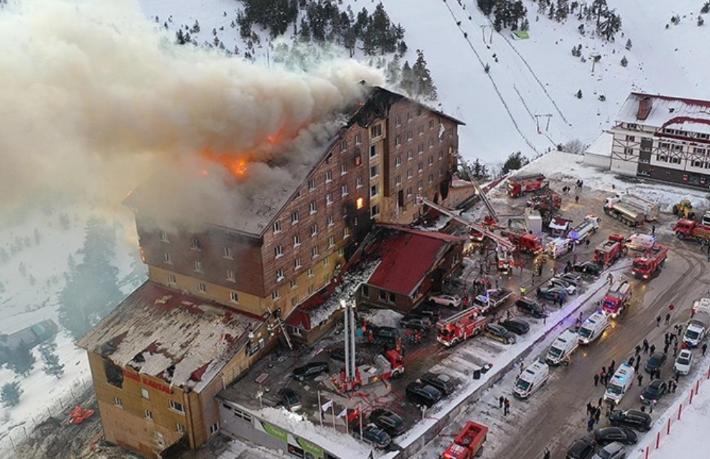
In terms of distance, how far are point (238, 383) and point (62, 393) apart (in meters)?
28.4

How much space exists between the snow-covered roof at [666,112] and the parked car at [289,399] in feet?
160

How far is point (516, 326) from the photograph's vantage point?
154 feet

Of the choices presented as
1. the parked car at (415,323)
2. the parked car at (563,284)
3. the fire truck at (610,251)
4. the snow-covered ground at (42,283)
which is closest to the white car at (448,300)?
the parked car at (415,323)

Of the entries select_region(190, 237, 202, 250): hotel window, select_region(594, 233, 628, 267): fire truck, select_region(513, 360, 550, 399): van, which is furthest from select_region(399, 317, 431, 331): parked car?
select_region(594, 233, 628, 267): fire truck

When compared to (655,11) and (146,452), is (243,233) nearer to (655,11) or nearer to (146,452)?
(146,452)

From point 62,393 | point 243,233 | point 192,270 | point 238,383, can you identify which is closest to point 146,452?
point 238,383

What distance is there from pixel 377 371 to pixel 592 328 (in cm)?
1437

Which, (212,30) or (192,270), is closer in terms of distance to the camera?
(192,270)

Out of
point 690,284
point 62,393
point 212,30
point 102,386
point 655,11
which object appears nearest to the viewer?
point 102,386

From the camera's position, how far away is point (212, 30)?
128m

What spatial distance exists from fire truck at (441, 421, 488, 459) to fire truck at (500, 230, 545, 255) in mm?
22362

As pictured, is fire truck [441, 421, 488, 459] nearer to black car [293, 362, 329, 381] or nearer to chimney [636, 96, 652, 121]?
black car [293, 362, 329, 381]

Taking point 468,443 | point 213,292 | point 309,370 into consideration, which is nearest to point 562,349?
point 468,443

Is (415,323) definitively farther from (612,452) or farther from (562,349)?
(612,452)
